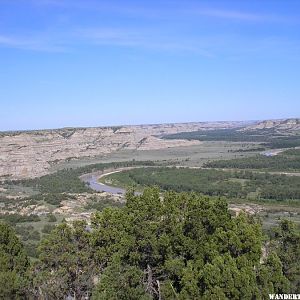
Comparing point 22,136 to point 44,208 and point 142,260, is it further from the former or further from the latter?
point 142,260

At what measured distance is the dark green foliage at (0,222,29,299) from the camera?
12938mm

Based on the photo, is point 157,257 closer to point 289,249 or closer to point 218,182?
point 289,249

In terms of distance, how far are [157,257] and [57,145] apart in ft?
285

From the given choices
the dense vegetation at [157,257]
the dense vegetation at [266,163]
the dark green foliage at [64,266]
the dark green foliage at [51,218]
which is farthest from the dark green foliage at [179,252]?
the dense vegetation at [266,163]

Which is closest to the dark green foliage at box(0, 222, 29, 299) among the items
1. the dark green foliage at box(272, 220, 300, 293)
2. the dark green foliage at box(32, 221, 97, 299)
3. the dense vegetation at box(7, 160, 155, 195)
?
the dark green foliage at box(32, 221, 97, 299)

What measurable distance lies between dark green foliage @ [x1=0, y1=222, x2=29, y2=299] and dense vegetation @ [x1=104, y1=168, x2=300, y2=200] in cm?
3529

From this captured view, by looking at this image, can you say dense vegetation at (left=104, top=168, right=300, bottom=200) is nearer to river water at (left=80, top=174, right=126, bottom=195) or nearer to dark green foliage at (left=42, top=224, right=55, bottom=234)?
river water at (left=80, top=174, right=126, bottom=195)

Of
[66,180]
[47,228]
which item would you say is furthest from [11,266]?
[66,180]

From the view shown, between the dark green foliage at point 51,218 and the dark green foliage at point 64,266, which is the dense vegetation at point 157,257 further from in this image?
the dark green foliage at point 51,218

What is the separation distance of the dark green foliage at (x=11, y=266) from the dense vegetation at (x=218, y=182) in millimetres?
35290

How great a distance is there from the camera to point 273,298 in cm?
1120

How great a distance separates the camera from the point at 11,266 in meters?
14.2

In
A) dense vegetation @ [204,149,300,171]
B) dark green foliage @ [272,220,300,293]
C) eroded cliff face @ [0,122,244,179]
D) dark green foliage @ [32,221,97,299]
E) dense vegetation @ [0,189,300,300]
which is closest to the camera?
dense vegetation @ [0,189,300,300]

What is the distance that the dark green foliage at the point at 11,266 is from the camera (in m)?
12.9
